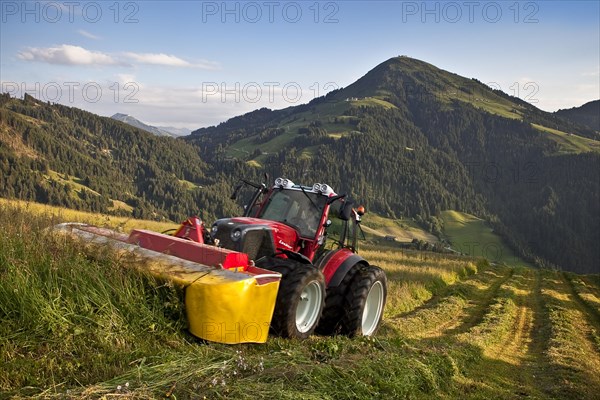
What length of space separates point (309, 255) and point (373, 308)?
1719 mm

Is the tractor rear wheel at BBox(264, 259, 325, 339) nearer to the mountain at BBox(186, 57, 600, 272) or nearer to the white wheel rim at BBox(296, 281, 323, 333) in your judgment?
the white wheel rim at BBox(296, 281, 323, 333)

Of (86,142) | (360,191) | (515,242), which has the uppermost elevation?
(86,142)

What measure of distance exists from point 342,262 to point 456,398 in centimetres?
294

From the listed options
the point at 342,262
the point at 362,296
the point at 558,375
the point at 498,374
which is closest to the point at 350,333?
the point at 362,296

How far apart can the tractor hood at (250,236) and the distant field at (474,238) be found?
113 meters

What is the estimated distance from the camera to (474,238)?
136625 millimetres

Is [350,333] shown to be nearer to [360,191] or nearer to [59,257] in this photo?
[59,257]

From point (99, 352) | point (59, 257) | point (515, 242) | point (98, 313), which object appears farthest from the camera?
point (515, 242)

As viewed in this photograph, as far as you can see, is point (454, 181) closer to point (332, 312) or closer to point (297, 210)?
point (297, 210)

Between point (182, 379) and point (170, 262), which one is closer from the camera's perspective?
point (182, 379)

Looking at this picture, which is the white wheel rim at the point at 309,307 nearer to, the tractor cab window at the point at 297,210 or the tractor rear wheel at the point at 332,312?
the tractor rear wheel at the point at 332,312

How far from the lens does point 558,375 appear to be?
7.67 m

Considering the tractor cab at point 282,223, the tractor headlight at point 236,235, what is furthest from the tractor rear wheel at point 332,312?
the tractor headlight at point 236,235

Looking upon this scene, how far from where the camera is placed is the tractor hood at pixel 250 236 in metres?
6.98
